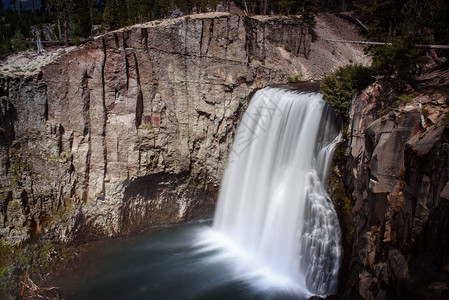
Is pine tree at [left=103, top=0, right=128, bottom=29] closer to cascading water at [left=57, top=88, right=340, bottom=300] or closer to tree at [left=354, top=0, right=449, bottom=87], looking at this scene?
cascading water at [left=57, top=88, right=340, bottom=300]

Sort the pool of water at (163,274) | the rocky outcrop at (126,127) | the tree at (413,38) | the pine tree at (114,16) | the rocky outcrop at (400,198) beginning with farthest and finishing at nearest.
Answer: the pine tree at (114,16) → the rocky outcrop at (126,127) → the pool of water at (163,274) → the tree at (413,38) → the rocky outcrop at (400,198)

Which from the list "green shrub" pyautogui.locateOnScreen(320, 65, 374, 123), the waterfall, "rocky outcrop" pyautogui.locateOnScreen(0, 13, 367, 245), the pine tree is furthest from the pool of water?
the pine tree

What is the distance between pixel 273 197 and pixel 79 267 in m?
10.9

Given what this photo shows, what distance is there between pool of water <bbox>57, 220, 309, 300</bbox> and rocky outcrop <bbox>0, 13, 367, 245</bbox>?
1939 mm

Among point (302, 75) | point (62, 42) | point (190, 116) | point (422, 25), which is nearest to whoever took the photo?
point (422, 25)

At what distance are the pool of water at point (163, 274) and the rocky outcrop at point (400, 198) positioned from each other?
482 centimetres

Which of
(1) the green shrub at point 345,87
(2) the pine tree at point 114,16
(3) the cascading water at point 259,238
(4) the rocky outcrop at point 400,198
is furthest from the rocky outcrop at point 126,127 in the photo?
(2) the pine tree at point 114,16

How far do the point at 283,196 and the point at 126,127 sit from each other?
32.2 feet

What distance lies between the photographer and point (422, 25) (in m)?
11.2

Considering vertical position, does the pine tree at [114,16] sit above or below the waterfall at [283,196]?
above

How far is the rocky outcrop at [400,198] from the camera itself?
7.34 meters

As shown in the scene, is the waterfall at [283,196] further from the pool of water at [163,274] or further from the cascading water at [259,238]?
the pool of water at [163,274]

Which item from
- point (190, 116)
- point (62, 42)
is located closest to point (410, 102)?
point (190, 116)

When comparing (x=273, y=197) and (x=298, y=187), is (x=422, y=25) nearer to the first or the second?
(x=298, y=187)
